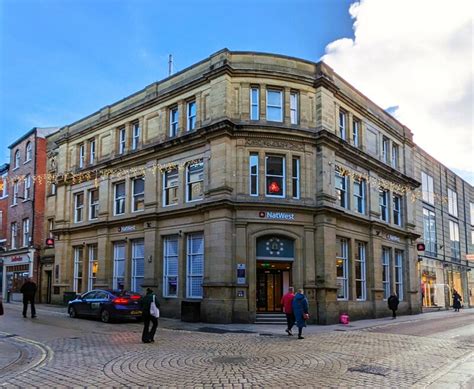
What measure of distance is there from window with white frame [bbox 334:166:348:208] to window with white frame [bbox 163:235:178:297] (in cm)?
879

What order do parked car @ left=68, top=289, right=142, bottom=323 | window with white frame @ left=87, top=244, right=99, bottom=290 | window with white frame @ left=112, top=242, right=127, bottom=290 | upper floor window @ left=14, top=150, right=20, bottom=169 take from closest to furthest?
parked car @ left=68, top=289, right=142, bottom=323 < window with white frame @ left=112, top=242, right=127, bottom=290 < window with white frame @ left=87, top=244, right=99, bottom=290 < upper floor window @ left=14, top=150, right=20, bottom=169

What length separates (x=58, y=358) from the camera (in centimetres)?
1129

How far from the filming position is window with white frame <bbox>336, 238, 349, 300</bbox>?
24547mm

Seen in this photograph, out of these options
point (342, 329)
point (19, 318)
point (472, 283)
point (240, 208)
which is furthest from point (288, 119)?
point (472, 283)

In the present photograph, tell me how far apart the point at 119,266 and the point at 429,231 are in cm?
2448

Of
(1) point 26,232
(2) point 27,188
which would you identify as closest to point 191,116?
(2) point 27,188

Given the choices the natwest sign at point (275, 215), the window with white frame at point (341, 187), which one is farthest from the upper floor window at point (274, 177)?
the window with white frame at point (341, 187)

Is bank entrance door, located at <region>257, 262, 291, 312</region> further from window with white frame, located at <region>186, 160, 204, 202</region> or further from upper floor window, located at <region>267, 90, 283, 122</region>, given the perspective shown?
upper floor window, located at <region>267, 90, 283, 122</region>

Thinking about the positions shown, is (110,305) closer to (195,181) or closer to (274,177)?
(195,181)

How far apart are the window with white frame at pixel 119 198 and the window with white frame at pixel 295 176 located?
10.8 m

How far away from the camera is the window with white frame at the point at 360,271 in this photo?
26.3 metres

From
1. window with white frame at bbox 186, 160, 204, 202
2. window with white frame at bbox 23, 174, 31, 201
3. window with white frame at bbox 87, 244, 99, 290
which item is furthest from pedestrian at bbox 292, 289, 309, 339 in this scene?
window with white frame at bbox 23, 174, 31, 201

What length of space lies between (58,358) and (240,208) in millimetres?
11967

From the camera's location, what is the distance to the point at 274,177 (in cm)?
2289
